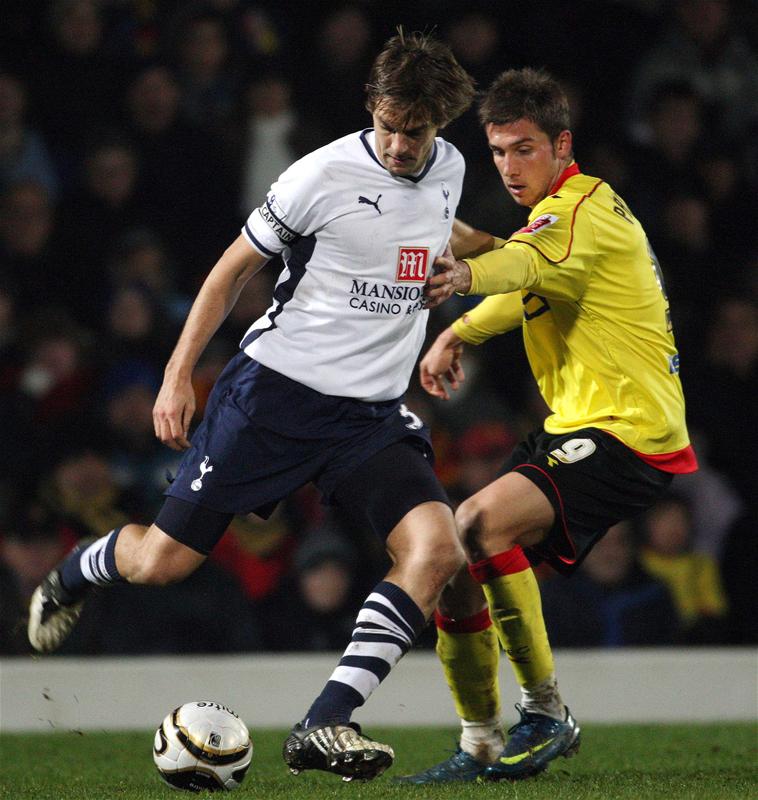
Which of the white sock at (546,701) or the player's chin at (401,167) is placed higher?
the player's chin at (401,167)

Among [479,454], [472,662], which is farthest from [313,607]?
A: [472,662]

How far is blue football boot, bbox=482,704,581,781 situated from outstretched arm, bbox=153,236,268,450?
50.8 inches

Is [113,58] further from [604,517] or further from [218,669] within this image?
[604,517]

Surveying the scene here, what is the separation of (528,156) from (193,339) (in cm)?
116

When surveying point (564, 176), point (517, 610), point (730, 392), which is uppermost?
point (564, 176)

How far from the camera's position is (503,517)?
403 cm

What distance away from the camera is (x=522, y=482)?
13.5ft

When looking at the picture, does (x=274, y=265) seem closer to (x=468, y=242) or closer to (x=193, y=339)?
(x=468, y=242)

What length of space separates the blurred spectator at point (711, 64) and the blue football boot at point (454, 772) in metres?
5.44

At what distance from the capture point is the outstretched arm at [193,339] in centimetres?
379

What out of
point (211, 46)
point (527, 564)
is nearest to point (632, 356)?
point (527, 564)

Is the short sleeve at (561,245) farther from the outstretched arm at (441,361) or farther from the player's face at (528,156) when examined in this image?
the outstretched arm at (441,361)

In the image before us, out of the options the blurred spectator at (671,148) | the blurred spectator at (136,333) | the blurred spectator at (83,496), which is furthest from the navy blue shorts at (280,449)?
the blurred spectator at (671,148)

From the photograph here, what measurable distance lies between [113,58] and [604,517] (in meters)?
4.81
